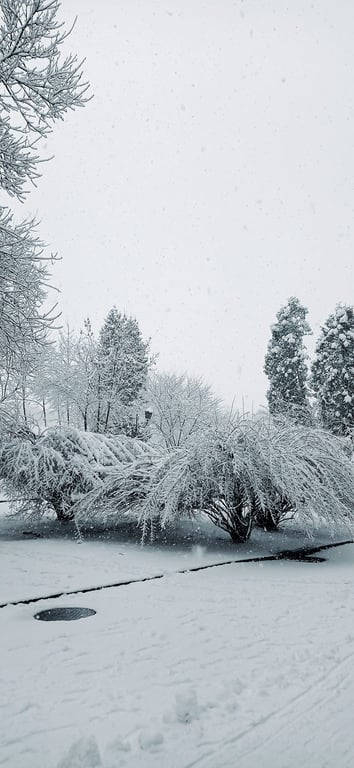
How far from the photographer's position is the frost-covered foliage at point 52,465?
12570 millimetres

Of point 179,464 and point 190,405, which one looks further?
point 190,405

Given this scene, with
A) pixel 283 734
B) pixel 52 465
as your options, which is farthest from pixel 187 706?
pixel 52 465

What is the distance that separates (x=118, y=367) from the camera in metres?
34.1

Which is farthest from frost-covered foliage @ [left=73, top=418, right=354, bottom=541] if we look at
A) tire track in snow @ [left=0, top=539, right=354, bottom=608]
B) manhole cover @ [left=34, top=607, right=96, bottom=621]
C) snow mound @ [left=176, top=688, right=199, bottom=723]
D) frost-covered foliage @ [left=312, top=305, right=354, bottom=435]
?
frost-covered foliage @ [left=312, top=305, right=354, bottom=435]

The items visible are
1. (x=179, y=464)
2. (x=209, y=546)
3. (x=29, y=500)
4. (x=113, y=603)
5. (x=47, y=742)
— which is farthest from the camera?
(x=29, y=500)

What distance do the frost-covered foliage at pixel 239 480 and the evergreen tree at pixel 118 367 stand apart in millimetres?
17672

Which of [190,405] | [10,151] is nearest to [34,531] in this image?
[10,151]

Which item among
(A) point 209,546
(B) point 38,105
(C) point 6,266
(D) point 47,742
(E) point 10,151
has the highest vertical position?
(B) point 38,105

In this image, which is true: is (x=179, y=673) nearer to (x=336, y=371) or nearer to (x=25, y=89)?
(x=25, y=89)

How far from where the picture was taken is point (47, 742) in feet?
10.7

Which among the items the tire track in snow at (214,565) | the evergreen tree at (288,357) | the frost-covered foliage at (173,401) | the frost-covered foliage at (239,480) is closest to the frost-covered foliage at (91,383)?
the frost-covered foliage at (173,401)

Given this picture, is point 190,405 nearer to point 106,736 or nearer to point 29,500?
point 29,500

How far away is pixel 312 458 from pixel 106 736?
28.9ft

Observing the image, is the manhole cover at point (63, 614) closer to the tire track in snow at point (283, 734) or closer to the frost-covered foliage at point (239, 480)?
the tire track in snow at point (283, 734)
